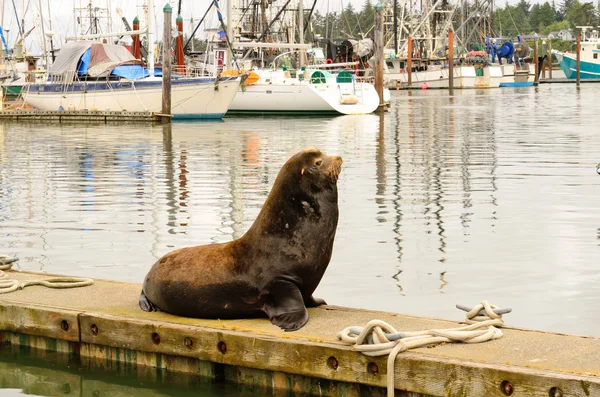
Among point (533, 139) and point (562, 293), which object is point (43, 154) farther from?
point (562, 293)

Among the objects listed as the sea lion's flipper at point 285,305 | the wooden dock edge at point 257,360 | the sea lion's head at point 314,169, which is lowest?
the wooden dock edge at point 257,360

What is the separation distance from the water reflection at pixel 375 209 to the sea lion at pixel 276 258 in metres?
2.50

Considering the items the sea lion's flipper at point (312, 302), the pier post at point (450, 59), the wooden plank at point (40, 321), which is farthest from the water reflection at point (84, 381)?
the pier post at point (450, 59)

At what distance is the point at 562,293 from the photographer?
10.9 metres

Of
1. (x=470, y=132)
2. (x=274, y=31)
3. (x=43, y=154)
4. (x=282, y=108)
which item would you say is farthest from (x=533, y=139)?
(x=274, y=31)

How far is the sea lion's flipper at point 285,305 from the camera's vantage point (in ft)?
25.5

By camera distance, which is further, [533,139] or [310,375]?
[533,139]

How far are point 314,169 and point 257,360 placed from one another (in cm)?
149

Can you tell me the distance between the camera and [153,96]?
4888 centimetres

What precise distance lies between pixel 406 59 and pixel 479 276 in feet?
290

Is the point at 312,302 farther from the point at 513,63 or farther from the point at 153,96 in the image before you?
the point at 513,63

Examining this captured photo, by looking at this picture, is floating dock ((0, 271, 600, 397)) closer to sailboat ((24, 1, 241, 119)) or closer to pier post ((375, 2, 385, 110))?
sailboat ((24, 1, 241, 119))

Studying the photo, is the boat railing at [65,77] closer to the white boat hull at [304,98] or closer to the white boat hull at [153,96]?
the white boat hull at [153,96]

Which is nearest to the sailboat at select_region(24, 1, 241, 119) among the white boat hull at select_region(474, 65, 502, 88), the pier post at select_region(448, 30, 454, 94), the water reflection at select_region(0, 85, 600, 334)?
the water reflection at select_region(0, 85, 600, 334)
